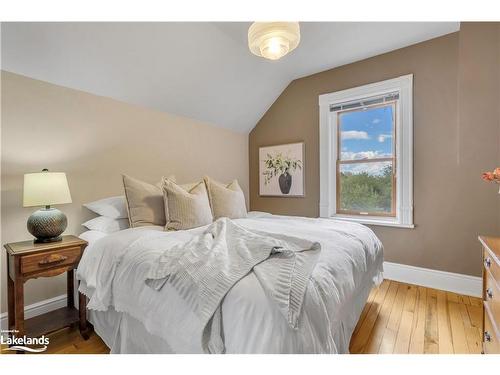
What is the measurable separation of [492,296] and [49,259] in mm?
2628

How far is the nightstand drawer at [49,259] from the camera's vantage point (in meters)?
1.51

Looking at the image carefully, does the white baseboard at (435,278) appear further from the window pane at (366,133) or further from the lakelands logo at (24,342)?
the lakelands logo at (24,342)

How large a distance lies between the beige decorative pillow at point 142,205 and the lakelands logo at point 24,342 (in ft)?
3.02

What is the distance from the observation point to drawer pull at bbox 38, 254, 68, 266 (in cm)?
157

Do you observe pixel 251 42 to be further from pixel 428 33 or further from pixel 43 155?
pixel 428 33

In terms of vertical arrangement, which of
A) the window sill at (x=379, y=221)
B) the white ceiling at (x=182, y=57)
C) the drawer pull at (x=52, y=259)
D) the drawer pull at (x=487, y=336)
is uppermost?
the white ceiling at (x=182, y=57)

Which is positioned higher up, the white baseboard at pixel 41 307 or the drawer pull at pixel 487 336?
the drawer pull at pixel 487 336

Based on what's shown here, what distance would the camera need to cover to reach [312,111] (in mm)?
3357

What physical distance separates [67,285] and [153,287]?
1473 millimetres

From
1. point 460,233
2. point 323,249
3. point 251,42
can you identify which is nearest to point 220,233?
point 323,249

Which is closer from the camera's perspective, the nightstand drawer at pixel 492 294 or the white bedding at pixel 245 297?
the white bedding at pixel 245 297

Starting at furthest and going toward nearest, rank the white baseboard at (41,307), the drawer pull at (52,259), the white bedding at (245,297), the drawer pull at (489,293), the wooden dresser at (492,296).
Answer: the white baseboard at (41,307) → the drawer pull at (52,259) → the drawer pull at (489,293) → the wooden dresser at (492,296) → the white bedding at (245,297)

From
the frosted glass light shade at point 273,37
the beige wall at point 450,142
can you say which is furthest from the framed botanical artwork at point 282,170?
the frosted glass light shade at point 273,37

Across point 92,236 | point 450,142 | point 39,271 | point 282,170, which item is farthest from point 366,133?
point 39,271
